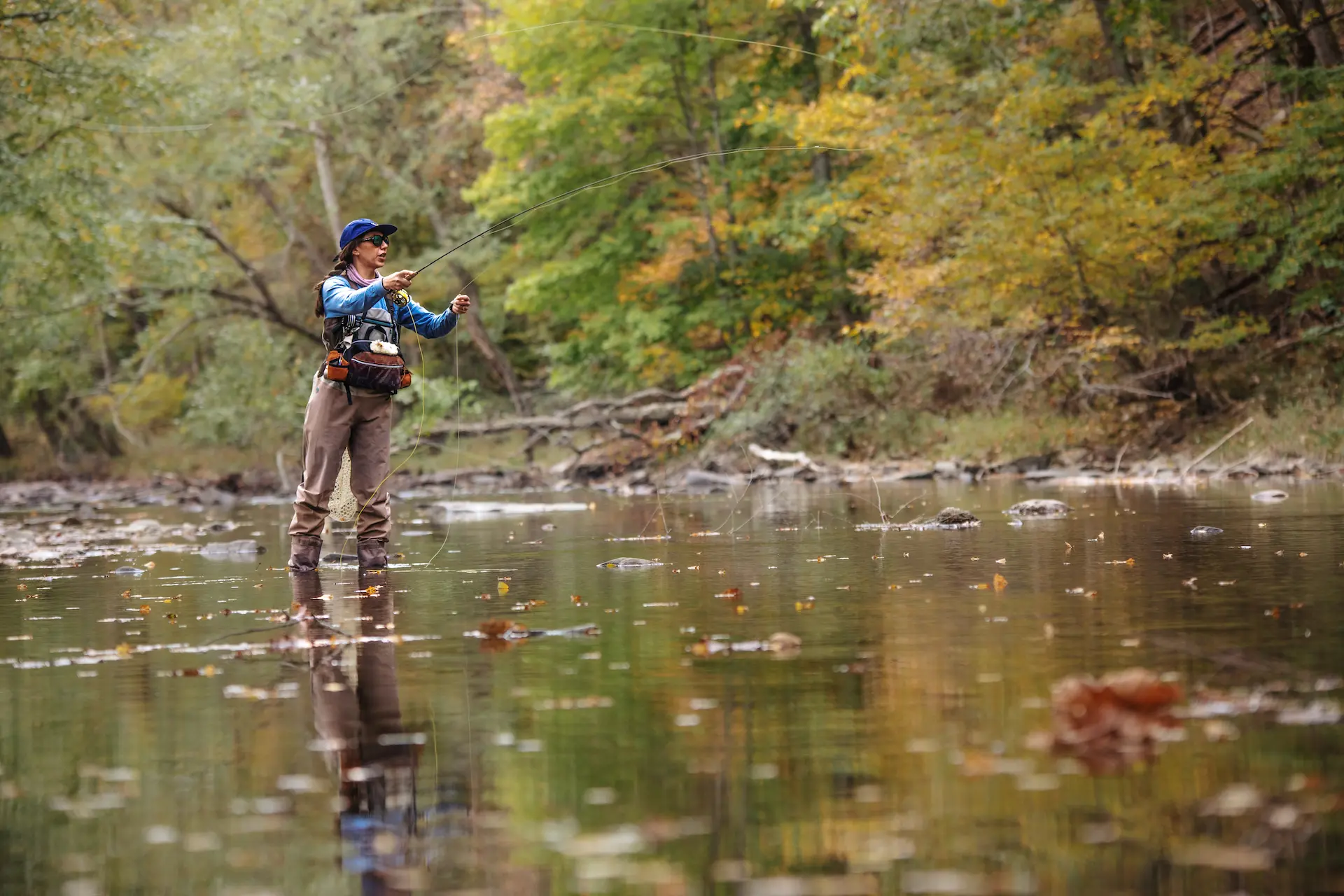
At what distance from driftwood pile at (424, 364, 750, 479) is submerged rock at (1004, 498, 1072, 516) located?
13.5 metres

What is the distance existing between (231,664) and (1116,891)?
4.23 metres

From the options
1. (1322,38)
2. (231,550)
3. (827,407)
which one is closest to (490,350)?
(827,407)

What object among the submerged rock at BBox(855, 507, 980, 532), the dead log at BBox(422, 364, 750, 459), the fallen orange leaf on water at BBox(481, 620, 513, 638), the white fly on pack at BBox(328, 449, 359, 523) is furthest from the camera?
the dead log at BBox(422, 364, 750, 459)

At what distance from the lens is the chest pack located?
35.8 feet

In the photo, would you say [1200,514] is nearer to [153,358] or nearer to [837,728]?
[837,728]

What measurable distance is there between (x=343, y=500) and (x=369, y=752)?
6948 millimetres

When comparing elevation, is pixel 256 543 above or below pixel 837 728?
above

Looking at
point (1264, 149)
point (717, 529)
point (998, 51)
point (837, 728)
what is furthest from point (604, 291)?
point (837, 728)

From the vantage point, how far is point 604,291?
107 feet

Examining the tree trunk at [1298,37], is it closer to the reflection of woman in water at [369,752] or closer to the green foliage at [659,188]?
the green foliage at [659,188]

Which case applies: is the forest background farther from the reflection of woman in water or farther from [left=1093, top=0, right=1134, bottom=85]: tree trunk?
the reflection of woman in water

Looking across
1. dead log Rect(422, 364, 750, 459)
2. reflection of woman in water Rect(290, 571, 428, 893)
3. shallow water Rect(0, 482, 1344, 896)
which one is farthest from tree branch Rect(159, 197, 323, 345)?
reflection of woman in water Rect(290, 571, 428, 893)

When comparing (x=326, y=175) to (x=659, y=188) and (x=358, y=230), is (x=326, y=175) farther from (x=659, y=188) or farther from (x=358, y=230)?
(x=358, y=230)

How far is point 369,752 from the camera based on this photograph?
4605 millimetres
